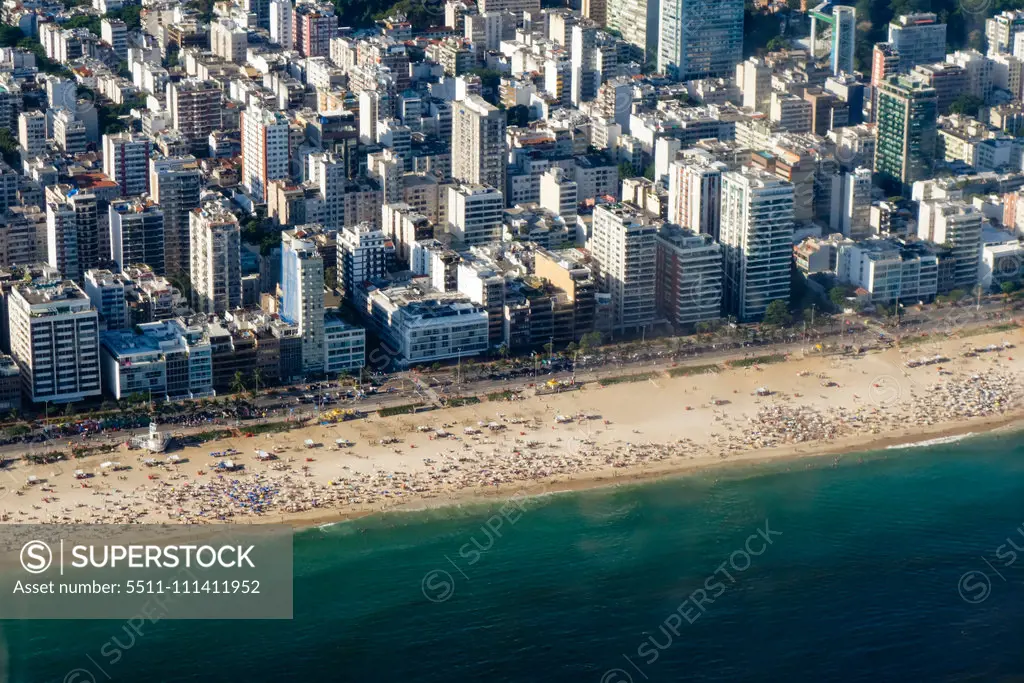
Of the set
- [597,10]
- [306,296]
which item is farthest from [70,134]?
[597,10]

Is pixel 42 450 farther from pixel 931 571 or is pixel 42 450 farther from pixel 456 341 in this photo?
pixel 931 571

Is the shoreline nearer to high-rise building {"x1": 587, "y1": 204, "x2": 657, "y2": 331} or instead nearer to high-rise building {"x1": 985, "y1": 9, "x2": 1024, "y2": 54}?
high-rise building {"x1": 587, "y1": 204, "x2": 657, "y2": 331}

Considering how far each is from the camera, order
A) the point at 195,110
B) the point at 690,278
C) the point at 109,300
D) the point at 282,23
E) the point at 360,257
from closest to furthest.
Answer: the point at 109,300 < the point at 690,278 < the point at 360,257 < the point at 195,110 < the point at 282,23

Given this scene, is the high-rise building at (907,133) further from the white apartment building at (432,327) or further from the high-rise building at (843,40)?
the white apartment building at (432,327)

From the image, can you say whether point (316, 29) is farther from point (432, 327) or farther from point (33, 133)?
point (432, 327)

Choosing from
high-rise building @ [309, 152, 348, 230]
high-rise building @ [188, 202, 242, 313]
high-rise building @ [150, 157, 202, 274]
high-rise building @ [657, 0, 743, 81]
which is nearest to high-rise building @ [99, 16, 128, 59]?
high-rise building @ [309, 152, 348, 230]
